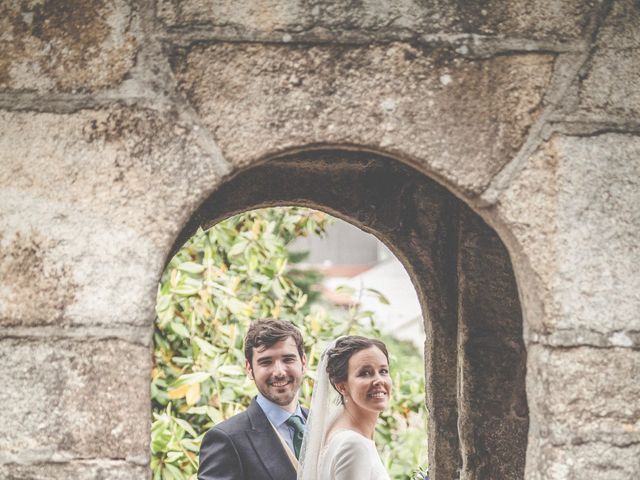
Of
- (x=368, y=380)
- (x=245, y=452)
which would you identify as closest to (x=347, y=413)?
(x=368, y=380)

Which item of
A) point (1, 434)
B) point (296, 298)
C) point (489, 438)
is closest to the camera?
point (1, 434)

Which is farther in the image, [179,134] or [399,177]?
[399,177]

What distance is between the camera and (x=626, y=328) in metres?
1.90

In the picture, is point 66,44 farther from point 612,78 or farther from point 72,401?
point 612,78

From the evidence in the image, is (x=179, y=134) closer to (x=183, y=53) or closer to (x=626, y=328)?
(x=183, y=53)

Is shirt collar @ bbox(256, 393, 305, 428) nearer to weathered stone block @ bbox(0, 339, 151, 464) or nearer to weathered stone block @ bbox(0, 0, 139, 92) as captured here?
weathered stone block @ bbox(0, 339, 151, 464)

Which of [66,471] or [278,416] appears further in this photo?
[278,416]

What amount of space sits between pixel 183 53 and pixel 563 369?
1113 mm

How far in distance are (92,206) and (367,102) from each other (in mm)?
659

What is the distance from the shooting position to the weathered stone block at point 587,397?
186 centimetres

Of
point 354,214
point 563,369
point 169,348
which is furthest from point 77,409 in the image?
point 169,348

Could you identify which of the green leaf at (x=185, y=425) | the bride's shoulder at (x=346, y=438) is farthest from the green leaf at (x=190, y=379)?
the bride's shoulder at (x=346, y=438)

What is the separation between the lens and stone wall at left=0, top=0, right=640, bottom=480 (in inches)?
71.7

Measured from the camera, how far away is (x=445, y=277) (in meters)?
3.40
